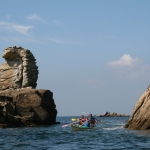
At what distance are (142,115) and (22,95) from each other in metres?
20.5

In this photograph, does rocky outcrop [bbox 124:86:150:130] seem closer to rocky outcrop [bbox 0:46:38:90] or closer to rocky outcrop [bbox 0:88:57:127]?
rocky outcrop [bbox 0:88:57:127]

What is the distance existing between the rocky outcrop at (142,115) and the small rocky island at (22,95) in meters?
16.0

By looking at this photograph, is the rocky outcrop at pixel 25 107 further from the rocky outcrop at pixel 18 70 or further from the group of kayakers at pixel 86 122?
the group of kayakers at pixel 86 122

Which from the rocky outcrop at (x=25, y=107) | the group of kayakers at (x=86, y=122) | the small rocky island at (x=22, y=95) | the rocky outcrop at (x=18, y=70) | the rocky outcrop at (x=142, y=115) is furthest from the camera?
the rocky outcrop at (x=18, y=70)

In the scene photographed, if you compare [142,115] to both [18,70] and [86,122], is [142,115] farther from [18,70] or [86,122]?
[18,70]

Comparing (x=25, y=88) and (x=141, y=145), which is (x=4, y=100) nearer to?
(x=25, y=88)

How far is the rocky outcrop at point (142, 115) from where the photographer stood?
3722cm

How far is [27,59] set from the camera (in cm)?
5812

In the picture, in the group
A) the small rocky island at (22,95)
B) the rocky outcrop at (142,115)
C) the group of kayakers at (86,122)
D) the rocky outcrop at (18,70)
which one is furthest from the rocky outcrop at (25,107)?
the rocky outcrop at (142,115)

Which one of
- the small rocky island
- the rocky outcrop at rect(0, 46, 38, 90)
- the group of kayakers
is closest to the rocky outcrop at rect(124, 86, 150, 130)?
the group of kayakers

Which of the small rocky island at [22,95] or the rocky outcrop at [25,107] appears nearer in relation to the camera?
the rocky outcrop at [25,107]

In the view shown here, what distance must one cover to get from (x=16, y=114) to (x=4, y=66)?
1195 centimetres

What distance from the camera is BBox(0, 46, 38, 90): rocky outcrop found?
58062 mm

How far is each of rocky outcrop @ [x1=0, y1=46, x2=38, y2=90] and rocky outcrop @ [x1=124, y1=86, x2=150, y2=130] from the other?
21.2 m
